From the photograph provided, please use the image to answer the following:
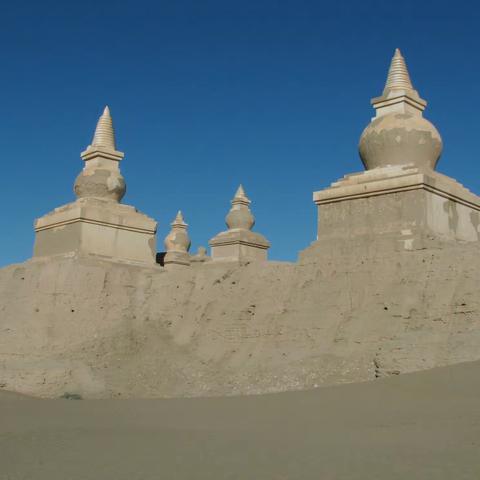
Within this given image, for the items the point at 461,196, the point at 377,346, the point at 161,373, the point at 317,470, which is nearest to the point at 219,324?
the point at 161,373

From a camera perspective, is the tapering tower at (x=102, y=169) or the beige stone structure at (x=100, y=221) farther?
the tapering tower at (x=102, y=169)

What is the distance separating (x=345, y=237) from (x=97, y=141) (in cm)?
695

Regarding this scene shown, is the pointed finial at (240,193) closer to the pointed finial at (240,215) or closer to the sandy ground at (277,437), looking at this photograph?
the pointed finial at (240,215)

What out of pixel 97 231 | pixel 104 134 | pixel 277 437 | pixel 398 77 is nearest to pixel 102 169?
pixel 104 134

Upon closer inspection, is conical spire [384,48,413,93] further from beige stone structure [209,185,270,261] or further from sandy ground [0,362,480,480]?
sandy ground [0,362,480,480]

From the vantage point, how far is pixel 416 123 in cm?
1208

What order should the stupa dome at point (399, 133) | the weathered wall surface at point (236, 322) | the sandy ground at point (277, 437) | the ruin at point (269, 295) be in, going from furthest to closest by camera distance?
the stupa dome at point (399, 133)
the ruin at point (269, 295)
the weathered wall surface at point (236, 322)
the sandy ground at point (277, 437)

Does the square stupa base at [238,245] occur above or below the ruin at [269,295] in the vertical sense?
above

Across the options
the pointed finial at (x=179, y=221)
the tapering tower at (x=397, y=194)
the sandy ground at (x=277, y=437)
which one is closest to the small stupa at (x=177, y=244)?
the pointed finial at (x=179, y=221)

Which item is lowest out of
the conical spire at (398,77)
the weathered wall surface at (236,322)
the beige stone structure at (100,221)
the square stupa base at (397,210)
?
the weathered wall surface at (236,322)

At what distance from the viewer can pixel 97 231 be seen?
14070mm

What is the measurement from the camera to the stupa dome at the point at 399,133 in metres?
11.9

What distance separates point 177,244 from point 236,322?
29.6 ft

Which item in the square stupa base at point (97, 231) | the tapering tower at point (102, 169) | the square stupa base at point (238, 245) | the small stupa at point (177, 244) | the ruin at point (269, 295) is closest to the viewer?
the ruin at point (269, 295)
